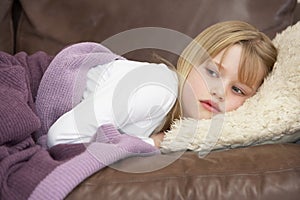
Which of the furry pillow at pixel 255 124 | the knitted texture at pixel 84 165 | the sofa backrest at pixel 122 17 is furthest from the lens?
the sofa backrest at pixel 122 17

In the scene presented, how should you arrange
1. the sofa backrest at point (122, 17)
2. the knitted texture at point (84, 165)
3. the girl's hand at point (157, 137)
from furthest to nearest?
the sofa backrest at point (122, 17) → the girl's hand at point (157, 137) → the knitted texture at point (84, 165)

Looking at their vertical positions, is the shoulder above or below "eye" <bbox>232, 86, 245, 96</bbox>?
below

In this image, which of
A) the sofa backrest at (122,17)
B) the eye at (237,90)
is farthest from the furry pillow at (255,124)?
the sofa backrest at (122,17)

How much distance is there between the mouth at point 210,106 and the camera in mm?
1296

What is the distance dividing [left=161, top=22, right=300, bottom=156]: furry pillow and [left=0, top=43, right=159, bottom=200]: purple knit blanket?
0.31ft

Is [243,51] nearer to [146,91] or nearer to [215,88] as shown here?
[215,88]

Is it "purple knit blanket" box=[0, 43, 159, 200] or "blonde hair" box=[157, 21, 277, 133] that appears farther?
"blonde hair" box=[157, 21, 277, 133]

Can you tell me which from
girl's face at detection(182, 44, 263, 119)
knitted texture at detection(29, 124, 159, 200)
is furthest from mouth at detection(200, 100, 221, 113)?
knitted texture at detection(29, 124, 159, 200)

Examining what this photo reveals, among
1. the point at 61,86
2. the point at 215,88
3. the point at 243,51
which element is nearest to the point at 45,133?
the point at 61,86

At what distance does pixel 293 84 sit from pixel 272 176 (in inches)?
14.3

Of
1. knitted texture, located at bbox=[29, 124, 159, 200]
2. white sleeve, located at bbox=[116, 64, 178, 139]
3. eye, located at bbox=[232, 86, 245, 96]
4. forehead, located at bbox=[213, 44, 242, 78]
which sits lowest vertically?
knitted texture, located at bbox=[29, 124, 159, 200]

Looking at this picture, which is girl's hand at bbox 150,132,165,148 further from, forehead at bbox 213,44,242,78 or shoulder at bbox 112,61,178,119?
forehead at bbox 213,44,242,78

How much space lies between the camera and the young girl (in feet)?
3.84

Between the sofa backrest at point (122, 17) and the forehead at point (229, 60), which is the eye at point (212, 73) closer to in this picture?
the forehead at point (229, 60)
